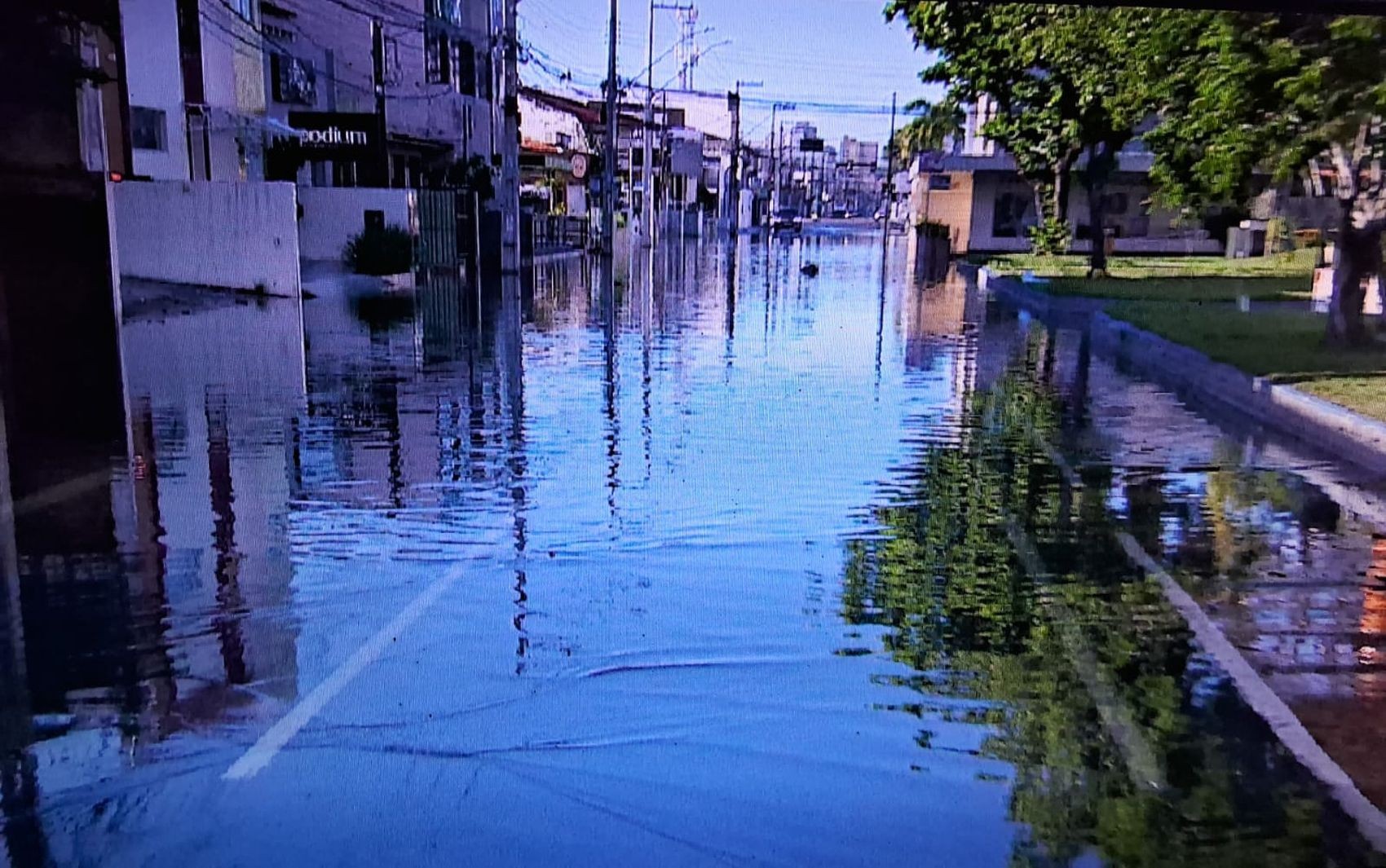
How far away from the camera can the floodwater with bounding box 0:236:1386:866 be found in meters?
4.35

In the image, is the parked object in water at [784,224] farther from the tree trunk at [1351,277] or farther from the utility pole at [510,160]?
the tree trunk at [1351,277]

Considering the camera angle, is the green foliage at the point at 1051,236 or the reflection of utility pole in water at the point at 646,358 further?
the green foliage at the point at 1051,236

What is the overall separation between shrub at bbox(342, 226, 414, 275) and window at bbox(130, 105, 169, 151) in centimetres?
533

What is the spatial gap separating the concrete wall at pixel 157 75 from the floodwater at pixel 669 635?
59.0 ft

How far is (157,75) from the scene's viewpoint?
29.0m

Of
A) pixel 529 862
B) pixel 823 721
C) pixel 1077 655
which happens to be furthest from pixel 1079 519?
pixel 529 862

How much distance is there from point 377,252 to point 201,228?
18.2 ft

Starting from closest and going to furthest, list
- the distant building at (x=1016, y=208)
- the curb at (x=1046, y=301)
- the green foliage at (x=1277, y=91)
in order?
the green foliage at (x=1277, y=91) < the curb at (x=1046, y=301) < the distant building at (x=1016, y=208)

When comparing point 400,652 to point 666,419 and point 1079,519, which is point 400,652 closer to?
point 1079,519

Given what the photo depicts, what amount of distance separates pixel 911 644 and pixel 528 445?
5.48 m

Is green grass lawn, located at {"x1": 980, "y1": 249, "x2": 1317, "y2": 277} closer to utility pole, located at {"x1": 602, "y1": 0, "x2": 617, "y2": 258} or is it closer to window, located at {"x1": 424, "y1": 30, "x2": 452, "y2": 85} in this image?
utility pole, located at {"x1": 602, "y1": 0, "x2": 617, "y2": 258}

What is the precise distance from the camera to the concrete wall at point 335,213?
28.4 meters

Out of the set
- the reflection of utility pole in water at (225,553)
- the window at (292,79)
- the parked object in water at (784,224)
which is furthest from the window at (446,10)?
the parked object in water at (784,224)

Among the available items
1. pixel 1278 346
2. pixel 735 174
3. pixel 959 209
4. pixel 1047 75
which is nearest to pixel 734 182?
pixel 735 174
